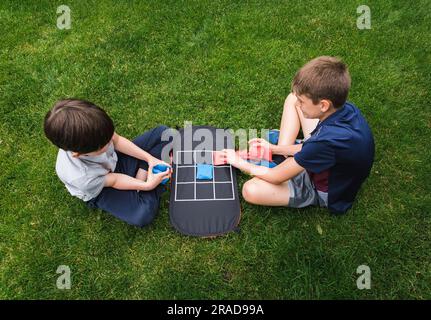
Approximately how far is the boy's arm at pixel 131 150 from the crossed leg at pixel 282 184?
0.56m

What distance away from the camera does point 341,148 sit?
1688 millimetres

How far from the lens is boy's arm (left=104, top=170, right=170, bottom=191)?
2004 millimetres

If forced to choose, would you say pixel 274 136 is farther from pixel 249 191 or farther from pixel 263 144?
pixel 249 191

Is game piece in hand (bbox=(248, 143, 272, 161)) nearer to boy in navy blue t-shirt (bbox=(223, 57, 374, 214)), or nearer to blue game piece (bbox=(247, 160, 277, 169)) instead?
blue game piece (bbox=(247, 160, 277, 169))

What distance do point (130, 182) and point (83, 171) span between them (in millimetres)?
277

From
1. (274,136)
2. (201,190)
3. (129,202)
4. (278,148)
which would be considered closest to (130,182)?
(129,202)

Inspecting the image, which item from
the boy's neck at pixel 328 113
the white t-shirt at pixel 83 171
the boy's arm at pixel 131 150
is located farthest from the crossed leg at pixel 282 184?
the white t-shirt at pixel 83 171

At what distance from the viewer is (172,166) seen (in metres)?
2.33

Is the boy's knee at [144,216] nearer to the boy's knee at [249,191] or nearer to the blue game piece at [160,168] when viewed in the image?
the blue game piece at [160,168]

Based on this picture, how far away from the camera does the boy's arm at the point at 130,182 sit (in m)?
2.00

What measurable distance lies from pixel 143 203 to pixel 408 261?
1468 millimetres

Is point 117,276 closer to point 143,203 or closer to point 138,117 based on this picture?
point 143,203

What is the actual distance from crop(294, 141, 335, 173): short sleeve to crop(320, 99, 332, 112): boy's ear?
6.9 inches

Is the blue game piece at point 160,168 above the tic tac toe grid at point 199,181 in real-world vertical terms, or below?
above
